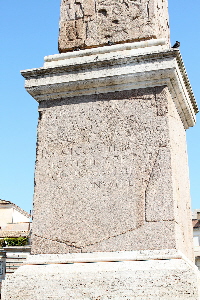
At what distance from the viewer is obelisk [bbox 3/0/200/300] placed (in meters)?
2.83

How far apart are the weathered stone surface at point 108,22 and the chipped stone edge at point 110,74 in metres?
0.19

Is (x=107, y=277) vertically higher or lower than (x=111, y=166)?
lower

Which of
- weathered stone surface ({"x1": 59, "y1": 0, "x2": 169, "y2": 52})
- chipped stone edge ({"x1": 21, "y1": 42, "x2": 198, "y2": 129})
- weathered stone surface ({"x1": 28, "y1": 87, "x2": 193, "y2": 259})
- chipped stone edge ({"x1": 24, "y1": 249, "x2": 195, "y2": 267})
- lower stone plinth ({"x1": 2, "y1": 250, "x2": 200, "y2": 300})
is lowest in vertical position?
lower stone plinth ({"x1": 2, "y1": 250, "x2": 200, "y2": 300})

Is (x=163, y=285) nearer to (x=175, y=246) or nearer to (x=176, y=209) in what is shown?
(x=175, y=246)

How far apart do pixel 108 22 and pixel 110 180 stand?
1.33m

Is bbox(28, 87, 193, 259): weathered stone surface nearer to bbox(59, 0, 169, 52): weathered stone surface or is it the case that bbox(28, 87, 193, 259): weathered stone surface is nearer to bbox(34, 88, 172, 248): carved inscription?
bbox(34, 88, 172, 248): carved inscription

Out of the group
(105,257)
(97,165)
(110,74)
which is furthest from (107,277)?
(110,74)

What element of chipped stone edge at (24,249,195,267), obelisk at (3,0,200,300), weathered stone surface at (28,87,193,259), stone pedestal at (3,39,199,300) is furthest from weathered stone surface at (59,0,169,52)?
chipped stone edge at (24,249,195,267)

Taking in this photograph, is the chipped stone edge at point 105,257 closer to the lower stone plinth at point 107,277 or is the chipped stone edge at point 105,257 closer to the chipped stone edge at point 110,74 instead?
the lower stone plinth at point 107,277

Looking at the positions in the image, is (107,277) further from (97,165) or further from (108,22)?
(108,22)

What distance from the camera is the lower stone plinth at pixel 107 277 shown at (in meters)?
2.66

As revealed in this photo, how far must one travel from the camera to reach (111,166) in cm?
319

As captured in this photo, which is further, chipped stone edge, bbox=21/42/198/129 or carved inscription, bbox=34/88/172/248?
chipped stone edge, bbox=21/42/198/129

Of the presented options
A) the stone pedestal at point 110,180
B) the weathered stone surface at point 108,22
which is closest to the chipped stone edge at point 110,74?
the stone pedestal at point 110,180
